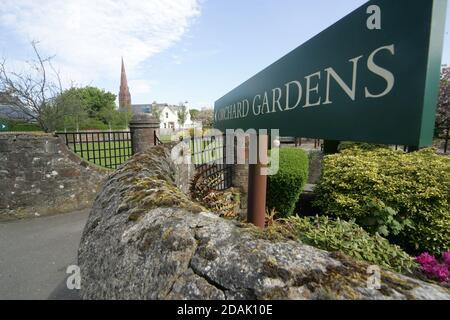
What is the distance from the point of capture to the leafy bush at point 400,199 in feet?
11.8

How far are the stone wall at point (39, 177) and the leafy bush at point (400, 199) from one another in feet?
19.2

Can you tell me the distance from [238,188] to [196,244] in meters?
5.02

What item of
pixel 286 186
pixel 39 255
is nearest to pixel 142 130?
pixel 39 255

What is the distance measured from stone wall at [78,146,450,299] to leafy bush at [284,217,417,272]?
1.92 meters

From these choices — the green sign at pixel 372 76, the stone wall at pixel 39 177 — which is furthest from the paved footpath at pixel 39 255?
the green sign at pixel 372 76

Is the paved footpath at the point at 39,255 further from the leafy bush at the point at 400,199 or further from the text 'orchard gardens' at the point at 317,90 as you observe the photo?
the leafy bush at the point at 400,199

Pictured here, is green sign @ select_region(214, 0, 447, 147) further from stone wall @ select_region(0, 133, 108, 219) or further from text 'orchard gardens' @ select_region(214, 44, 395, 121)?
stone wall @ select_region(0, 133, 108, 219)

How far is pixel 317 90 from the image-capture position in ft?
3.18

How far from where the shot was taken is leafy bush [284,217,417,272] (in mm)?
2502

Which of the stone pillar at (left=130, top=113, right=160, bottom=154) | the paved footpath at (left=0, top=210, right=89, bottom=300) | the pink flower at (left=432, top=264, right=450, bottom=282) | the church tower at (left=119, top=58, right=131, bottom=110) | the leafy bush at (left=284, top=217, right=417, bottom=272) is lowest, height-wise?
the paved footpath at (left=0, top=210, right=89, bottom=300)

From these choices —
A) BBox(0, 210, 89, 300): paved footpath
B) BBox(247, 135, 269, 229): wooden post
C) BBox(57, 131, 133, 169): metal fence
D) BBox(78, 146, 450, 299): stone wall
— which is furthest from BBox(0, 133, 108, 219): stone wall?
BBox(247, 135, 269, 229): wooden post

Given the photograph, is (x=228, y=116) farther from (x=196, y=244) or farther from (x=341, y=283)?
(x=341, y=283)

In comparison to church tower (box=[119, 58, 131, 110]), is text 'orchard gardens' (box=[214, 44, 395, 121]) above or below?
below
